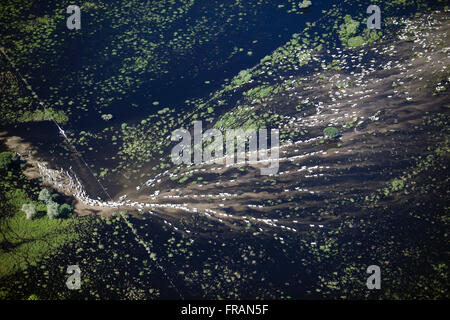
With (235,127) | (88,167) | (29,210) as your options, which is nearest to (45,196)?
(29,210)

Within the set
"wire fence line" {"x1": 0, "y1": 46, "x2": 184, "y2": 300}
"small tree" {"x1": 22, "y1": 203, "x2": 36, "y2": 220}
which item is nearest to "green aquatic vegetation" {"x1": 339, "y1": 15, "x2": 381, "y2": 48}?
"wire fence line" {"x1": 0, "y1": 46, "x2": 184, "y2": 300}

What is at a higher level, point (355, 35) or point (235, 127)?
point (355, 35)

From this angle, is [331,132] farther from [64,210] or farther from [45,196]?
[45,196]

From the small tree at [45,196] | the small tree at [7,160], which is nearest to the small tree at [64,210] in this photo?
the small tree at [45,196]

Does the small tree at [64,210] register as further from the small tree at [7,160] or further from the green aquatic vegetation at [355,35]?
the green aquatic vegetation at [355,35]

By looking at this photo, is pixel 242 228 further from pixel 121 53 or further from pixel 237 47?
pixel 121 53

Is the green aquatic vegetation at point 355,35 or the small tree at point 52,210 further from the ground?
the green aquatic vegetation at point 355,35
